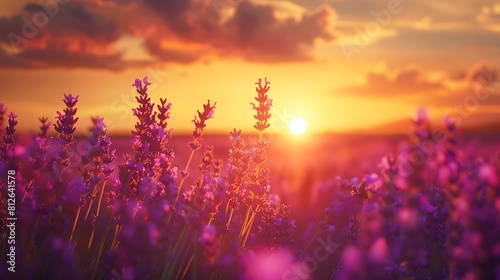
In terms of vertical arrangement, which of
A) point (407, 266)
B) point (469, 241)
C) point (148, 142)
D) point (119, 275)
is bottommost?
point (119, 275)

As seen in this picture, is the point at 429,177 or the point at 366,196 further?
the point at 429,177

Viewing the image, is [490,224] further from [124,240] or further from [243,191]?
[243,191]

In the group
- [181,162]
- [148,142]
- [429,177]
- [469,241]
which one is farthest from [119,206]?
[181,162]

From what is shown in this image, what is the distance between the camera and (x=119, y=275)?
2826 millimetres

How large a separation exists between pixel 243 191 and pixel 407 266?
1617mm

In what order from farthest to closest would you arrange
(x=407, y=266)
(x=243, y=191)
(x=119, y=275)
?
(x=243, y=191) → (x=119, y=275) → (x=407, y=266)

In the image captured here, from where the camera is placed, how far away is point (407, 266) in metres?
2.37

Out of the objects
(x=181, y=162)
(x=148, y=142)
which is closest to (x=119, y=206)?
(x=148, y=142)

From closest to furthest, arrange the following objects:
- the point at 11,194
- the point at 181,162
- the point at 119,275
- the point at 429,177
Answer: the point at 119,275 → the point at 11,194 → the point at 429,177 → the point at 181,162

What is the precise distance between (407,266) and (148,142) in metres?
1.90

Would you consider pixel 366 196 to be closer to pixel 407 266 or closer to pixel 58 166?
pixel 407 266

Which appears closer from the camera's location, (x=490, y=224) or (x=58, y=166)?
(x=490, y=224)

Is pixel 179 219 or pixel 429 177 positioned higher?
pixel 429 177

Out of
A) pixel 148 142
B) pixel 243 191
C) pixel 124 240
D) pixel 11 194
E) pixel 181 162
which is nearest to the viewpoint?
pixel 124 240
